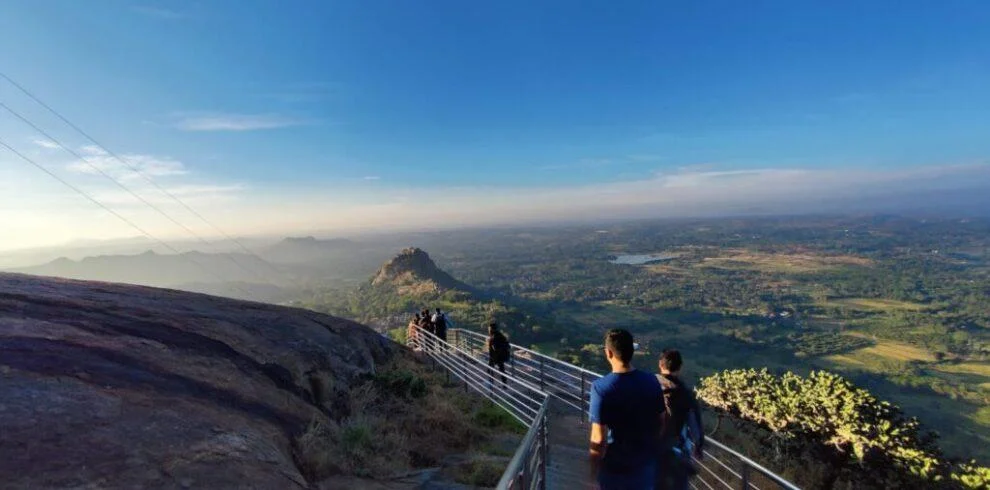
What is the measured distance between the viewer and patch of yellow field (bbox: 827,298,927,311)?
8738 cm

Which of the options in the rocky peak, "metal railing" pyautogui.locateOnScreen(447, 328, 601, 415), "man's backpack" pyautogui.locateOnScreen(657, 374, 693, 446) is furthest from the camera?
the rocky peak

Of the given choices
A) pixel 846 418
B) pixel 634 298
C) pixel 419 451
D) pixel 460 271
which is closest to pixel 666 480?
pixel 419 451

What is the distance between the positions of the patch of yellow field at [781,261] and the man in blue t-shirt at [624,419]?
145804mm

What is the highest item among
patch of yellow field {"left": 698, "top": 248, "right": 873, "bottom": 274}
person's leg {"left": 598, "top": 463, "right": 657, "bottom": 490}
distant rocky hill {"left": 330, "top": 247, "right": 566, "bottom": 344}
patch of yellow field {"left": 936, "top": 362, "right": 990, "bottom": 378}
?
person's leg {"left": 598, "top": 463, "right": 657, "bottom": 490}

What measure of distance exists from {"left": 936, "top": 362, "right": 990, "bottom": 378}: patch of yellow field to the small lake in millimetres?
94731

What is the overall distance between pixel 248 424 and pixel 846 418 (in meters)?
10.9

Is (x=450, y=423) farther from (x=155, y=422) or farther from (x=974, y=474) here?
(x=974, y=474)

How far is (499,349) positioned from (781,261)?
159188 millimetres

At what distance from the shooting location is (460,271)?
15388 cm

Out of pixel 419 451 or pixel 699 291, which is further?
pixel 699 291

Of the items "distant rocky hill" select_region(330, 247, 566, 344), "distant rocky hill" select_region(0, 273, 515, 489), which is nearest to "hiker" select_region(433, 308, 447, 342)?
"distant rocky hill" select_region(0, 273, 515, 489)

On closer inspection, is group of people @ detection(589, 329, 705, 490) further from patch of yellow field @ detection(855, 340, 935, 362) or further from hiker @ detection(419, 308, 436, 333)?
patch of yellow field @ detection(855, 340, 935, 362)

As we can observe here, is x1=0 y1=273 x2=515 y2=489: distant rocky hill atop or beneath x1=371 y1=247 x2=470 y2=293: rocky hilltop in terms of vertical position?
atop

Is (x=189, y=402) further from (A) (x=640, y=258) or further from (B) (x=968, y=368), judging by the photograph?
(A) (x=640, y=258)
